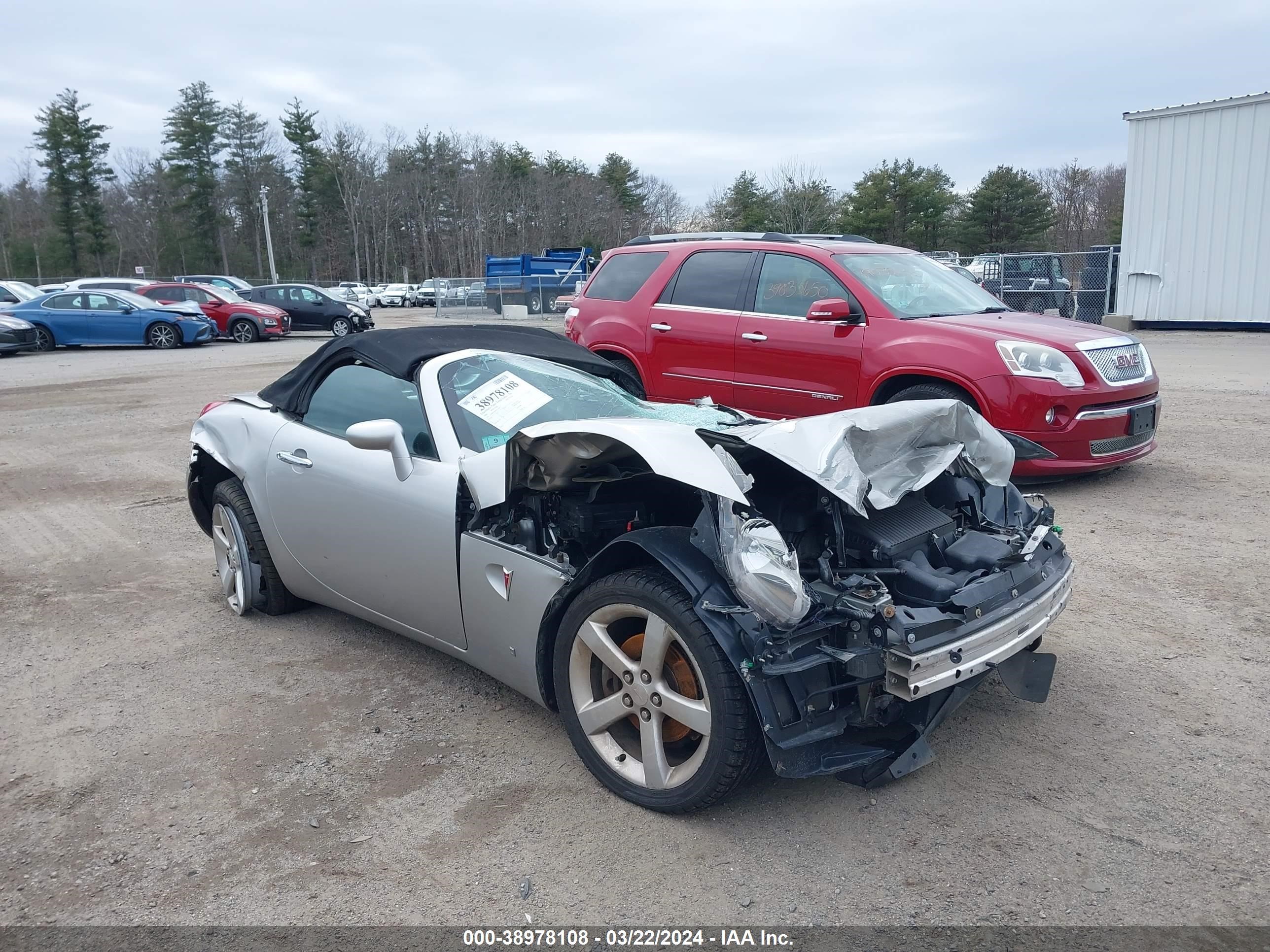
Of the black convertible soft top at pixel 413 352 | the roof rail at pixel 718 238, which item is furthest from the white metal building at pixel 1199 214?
the black convertible soft top at pixel 413 352

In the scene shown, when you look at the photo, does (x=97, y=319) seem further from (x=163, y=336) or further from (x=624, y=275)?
(x=624, y=275)

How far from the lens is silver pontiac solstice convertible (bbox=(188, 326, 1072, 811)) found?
2.73 metres

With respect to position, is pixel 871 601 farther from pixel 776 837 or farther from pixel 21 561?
pixel 21 561

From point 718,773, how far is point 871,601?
0.67 meters

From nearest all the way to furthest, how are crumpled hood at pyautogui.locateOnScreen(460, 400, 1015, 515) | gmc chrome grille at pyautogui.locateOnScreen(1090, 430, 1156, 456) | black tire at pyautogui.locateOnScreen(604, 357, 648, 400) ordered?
crumpled hood at pyautogui.locateOnScreen(460, 400, 1015, 515)
black tire at pyautogui.locateOnScreen(604, 357, 648, 400)
gmc chrome grille at pyautogui.locateOnScreen(1090, 430, 1156, 456)

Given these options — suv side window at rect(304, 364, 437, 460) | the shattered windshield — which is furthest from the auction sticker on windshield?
suv side window at rect(304, 364, 437, 460)

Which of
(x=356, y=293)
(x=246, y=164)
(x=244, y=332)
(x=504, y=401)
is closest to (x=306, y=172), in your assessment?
(x=246, y=164)

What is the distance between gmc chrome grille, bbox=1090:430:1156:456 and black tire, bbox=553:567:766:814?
4.92m

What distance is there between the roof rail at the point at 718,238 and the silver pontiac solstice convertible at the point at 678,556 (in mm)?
4214

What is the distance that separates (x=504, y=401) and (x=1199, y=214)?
19.8 metres

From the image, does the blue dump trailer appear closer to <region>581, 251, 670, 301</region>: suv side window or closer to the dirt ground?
<region>581, 251, 670, 301</region>: suv side window

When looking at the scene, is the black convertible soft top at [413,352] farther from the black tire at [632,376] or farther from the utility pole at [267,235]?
the utility pole at [267,235]

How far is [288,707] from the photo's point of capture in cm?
384

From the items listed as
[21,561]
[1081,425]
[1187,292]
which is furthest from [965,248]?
[21,561]
